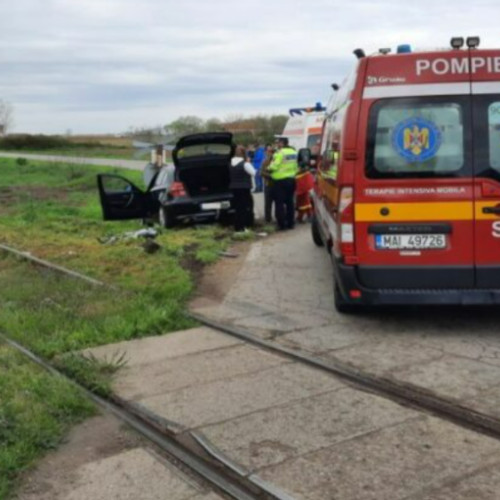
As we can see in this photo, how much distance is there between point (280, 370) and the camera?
5.66 m

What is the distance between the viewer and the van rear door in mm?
6309

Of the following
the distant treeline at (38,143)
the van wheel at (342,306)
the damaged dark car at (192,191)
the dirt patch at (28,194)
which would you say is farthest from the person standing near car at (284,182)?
the distant treeline at (38,143)

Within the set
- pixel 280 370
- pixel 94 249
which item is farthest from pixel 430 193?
pixel 94 249

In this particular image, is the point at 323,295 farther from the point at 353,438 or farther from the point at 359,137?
the point at 353,438

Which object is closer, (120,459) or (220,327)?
(120,459)

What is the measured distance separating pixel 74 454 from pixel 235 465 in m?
0.97

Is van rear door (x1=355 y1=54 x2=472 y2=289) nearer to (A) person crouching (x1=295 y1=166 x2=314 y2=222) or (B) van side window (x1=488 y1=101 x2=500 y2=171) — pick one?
(B) van side window (x1=488 y1=101 x2=500 y2=171)

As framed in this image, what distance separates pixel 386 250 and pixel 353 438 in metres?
2.45

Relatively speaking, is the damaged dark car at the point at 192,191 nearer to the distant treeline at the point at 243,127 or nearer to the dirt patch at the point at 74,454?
the dirt patch at the point at 74,454

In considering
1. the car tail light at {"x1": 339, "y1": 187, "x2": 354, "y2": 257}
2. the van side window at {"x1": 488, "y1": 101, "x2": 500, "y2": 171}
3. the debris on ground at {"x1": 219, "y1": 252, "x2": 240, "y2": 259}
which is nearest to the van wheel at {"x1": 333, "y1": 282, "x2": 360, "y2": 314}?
the car tail light at {"x1": 339, "y1": 187, "x2": 354, "y2": 257}

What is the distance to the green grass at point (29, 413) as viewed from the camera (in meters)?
4.13

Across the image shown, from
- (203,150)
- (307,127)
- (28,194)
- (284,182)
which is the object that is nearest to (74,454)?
(284,182)

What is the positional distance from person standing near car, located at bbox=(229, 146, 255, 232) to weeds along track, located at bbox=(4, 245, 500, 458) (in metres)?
7.17

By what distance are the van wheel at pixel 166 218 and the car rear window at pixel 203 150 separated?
3.44 ft
